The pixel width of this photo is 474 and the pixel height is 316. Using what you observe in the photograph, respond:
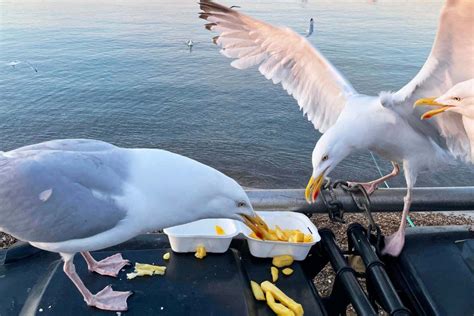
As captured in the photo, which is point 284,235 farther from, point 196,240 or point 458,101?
point 458,101

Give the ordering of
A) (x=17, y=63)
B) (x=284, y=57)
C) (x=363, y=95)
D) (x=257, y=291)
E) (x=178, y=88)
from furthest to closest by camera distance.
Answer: (x=17, y=63)
(x=178, y=88)
(x=284, y=57)
(x=363, y=95)
(x=257, y=291)

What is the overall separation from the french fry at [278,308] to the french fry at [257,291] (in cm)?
4

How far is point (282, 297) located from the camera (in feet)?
6.29

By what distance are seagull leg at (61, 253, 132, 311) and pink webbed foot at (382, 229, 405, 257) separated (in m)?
1.26

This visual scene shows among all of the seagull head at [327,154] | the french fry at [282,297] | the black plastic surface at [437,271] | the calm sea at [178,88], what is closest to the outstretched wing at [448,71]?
the seagull head at [327,154]

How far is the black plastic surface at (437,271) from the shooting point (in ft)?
6.49

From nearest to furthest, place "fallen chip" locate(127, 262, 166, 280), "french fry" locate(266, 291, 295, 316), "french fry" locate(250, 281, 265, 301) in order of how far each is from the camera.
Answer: "french fry" locate(266, 291, 295, 316), "french fry" locate(250, 281, 265, 301), "fallen chip" locate(127, 262, 166, 280)

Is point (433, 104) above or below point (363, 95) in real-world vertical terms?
above

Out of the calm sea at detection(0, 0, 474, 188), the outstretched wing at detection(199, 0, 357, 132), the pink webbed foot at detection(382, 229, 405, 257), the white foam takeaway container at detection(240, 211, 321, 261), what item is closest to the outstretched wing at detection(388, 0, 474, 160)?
the outstretched wing at detection(199, 0, 357, 132)

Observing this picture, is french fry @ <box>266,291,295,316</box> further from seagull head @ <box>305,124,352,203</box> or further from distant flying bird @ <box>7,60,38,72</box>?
distant flying bird @ <box>7,60,38,72</box>

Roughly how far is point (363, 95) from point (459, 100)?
2.78ft

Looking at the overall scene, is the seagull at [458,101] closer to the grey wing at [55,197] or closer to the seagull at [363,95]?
the seagull at [363,95]

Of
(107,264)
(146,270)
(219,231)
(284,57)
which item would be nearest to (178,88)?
(284,57)

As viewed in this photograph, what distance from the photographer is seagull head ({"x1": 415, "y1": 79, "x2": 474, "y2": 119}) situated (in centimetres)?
245
